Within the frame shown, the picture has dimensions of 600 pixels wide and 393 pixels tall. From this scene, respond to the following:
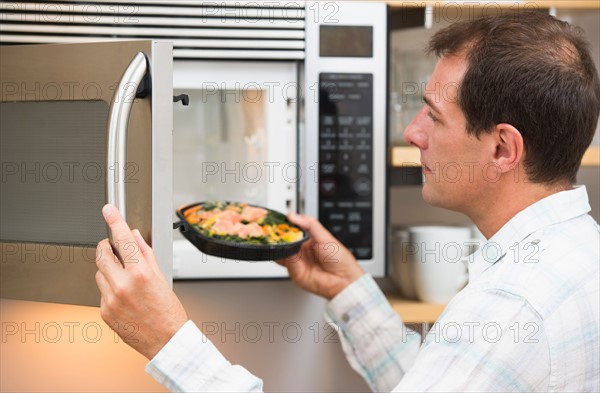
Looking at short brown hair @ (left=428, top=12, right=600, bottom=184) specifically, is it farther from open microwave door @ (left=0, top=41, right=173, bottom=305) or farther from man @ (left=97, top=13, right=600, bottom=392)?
open microwave door @ (left=0, top=41, right=173, bottom=305)

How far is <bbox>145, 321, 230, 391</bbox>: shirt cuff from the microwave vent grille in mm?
539

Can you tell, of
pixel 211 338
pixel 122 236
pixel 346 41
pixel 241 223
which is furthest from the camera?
pixel 211 338

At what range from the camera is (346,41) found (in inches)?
58.3

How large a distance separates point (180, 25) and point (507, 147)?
0.59m

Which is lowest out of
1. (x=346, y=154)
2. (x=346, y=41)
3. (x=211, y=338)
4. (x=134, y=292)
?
(x=211, y=338)

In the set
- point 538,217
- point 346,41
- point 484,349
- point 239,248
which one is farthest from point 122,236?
point 346,41

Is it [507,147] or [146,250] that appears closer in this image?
[146,250]

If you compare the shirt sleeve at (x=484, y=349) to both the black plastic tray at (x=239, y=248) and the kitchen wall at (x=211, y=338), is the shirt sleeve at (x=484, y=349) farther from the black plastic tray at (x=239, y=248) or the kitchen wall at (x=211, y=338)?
the kitchen wall at (x=211, y=338)

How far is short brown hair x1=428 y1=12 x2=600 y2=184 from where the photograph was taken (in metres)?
1.14

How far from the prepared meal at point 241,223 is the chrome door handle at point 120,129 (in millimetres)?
333

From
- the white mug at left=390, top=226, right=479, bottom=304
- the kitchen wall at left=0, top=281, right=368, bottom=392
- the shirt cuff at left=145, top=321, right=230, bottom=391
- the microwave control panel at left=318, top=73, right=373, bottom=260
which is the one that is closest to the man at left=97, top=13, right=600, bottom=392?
the shirt cuff at left=145, top=321, right=230, bottom=391

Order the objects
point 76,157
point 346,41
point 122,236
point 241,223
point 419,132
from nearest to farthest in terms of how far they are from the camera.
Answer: point 122,236 < point 76,157 < point 419,132 < point 241,223 < point 346,41

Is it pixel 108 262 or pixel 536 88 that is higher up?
pixel 536 88

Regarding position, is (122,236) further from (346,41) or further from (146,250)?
(346,41)
